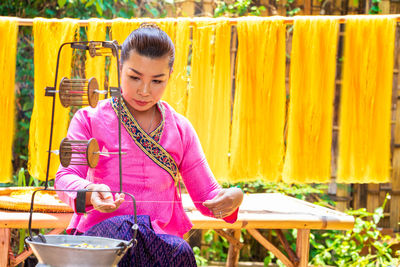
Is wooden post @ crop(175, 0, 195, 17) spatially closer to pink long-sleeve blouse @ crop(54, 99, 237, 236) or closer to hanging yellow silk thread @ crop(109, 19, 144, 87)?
hanging yellow silk thread @ crop(109, 19, 144, 87)

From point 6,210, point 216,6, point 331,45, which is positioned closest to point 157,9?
point 216,6

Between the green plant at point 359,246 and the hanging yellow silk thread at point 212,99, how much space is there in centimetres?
149

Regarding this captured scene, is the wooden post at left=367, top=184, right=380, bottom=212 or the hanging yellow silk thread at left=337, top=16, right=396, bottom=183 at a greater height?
the hanging yellow silk thread at left=337, top=16, right=396, bottom=183

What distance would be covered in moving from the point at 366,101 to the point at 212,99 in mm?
890

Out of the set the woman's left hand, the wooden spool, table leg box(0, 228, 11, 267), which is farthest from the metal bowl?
table leg box(0, 228, 11, 267)

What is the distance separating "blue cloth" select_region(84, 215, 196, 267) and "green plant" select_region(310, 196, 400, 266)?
291cm

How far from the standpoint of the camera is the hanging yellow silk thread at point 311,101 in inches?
117

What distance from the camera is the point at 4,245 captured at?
93.7 inches

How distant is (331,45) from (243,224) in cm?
121

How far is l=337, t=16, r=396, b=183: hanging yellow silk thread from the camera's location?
9.70ft

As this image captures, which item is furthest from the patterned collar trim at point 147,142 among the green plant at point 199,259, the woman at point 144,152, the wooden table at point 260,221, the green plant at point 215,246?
the green plant at point 215,246

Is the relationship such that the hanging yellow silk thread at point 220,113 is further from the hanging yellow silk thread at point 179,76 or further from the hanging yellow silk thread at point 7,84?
the hanging yellow silk thread at point 7,84

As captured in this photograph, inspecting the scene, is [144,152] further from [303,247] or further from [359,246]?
[359,246]

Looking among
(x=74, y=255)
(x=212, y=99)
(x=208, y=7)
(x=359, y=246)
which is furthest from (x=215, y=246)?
(x=74, y=255)
